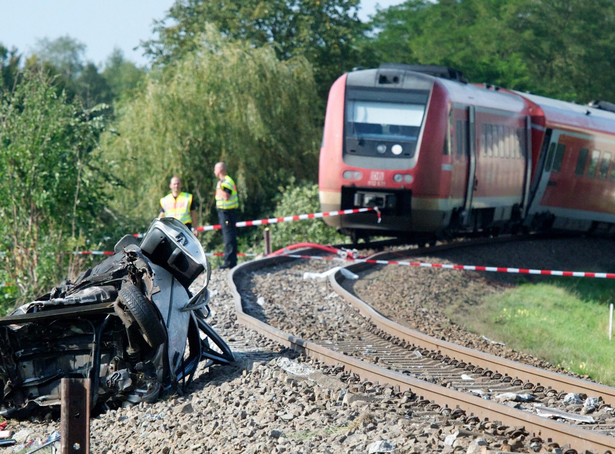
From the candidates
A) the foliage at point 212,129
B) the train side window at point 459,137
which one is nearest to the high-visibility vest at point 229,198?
the train side window at point 459,137

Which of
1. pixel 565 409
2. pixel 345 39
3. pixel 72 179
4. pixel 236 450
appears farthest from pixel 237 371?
pixel 345 39

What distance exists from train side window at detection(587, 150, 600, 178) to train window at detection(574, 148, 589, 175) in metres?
0.22

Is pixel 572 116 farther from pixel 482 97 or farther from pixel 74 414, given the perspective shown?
pixel 74 414

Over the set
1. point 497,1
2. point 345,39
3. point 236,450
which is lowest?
point 236,450

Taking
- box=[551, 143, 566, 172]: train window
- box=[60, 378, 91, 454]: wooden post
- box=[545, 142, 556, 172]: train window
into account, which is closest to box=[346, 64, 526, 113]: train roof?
box=[545, 142, 556, 172]: train window

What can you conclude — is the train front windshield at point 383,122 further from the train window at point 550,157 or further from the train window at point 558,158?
the train window at point 558,158

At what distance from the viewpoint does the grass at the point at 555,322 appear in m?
10.4

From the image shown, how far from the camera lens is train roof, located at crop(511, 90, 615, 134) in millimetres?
19578

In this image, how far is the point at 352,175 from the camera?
595 inches

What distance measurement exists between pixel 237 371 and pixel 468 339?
160 inches

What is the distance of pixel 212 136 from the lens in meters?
25.0

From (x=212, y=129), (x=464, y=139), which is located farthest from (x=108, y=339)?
(x=212, y=129)

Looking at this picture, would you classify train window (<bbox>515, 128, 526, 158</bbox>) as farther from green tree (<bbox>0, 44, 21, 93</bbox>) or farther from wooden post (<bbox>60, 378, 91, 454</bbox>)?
wooden post (<bbox>60, 378, 91, 454</bbox>)

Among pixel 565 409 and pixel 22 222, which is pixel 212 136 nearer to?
pixel 22 222
